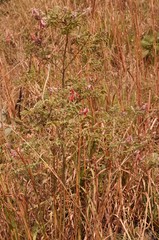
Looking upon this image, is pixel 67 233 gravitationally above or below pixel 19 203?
below

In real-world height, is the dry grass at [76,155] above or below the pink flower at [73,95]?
below

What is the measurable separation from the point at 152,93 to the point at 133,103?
0.52 feet

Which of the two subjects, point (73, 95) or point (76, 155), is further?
point (76, 155)

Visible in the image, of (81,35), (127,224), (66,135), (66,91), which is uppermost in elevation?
(81,35)

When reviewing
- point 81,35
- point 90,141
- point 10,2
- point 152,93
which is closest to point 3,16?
point 10,2

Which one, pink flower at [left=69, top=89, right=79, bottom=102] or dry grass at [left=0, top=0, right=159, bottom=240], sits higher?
pink flower at [left=69, top=89, right=79, bottom=102]

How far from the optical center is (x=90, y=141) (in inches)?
71.2

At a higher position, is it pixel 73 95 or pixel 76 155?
pixel 73 95

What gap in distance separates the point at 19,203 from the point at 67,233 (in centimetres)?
22

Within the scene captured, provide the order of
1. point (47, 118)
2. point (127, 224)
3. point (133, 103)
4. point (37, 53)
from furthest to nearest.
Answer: point (133, 103), point (127, 224), point (37, 53), point (47, 118)

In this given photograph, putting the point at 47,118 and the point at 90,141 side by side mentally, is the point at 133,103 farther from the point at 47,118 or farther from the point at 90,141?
the point at 47,118

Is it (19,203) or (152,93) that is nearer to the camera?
(19,203)

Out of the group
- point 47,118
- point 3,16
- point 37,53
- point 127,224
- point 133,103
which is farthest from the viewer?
point 3,16

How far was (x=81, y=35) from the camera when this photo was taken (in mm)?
1449
